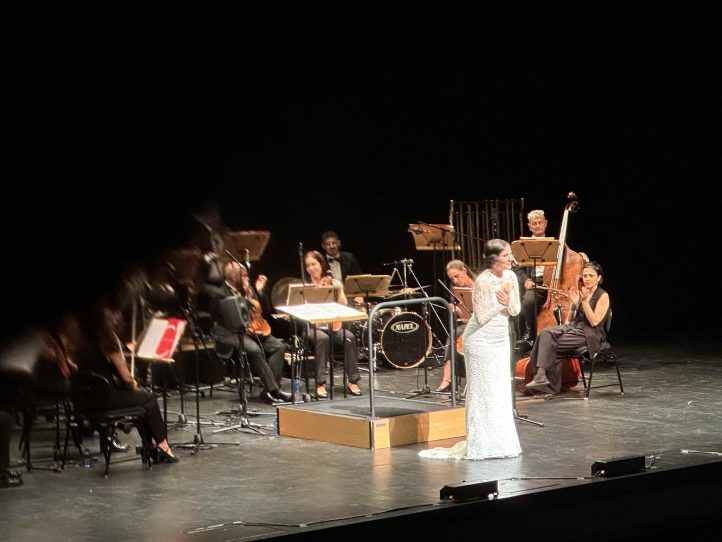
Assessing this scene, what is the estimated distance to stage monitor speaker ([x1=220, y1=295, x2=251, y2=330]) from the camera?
7949mm

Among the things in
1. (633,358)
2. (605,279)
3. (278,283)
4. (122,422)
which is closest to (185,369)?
(278,283)

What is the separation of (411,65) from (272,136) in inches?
65.7

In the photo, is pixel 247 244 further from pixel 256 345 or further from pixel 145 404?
pixel 145 404

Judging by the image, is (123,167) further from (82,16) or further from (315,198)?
(315,198)

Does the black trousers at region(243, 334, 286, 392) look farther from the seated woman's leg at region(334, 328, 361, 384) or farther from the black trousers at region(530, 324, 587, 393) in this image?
the black trousers at region(530, 324, 587, 393)

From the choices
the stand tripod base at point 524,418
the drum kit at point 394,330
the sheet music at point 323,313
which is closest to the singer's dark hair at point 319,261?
the drum kit at point 394,330

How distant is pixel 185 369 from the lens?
10148 millimetres

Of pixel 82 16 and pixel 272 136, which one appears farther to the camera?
pixel 272 136

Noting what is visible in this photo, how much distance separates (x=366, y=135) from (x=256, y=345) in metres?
3.14

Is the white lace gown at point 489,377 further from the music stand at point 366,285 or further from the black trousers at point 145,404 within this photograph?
the music stand at point 366,285

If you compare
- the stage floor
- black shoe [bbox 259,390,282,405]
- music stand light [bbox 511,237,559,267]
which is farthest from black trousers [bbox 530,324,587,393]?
black shoe [bbox 259,390,282,405]

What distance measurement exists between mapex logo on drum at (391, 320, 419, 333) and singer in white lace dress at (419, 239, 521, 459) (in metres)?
3.81

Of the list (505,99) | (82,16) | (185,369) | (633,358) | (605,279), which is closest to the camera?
(82,16)

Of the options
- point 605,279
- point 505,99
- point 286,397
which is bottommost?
point 286,397
